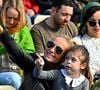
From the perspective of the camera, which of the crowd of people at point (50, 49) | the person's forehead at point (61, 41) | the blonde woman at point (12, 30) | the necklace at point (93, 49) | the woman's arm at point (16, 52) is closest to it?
the woman's arm at point (16, 52)

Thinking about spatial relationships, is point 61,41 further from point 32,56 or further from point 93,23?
point 93,23

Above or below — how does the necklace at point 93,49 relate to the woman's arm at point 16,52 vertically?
below

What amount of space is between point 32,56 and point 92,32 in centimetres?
98

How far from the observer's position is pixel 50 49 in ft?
12.1

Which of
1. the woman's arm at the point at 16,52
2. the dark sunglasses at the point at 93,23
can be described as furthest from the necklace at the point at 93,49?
the woman's arm at the point at 16,52

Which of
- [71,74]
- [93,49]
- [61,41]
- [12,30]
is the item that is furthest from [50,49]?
[93,49]

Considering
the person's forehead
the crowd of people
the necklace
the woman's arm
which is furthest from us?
the necklace

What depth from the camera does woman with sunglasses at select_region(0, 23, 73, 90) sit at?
3500mm

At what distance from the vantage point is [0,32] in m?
3.48

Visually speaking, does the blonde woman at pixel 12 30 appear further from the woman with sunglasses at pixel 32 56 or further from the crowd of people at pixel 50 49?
the woman with sunglasses at pixel 32 56

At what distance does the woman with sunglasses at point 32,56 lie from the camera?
11.5 feet

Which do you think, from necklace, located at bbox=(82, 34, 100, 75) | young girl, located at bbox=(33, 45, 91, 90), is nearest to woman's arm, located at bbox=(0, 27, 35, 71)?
young girl, located at bbox=(33, 45, 91, 90)

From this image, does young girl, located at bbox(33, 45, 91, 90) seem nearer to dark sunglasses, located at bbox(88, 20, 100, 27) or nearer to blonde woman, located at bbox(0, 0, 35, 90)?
blonde woman, located at bbox(0, 0, 35, 90)

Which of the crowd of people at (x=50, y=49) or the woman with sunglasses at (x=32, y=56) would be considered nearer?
the woman with sunglasses at (x=32, y=56)
